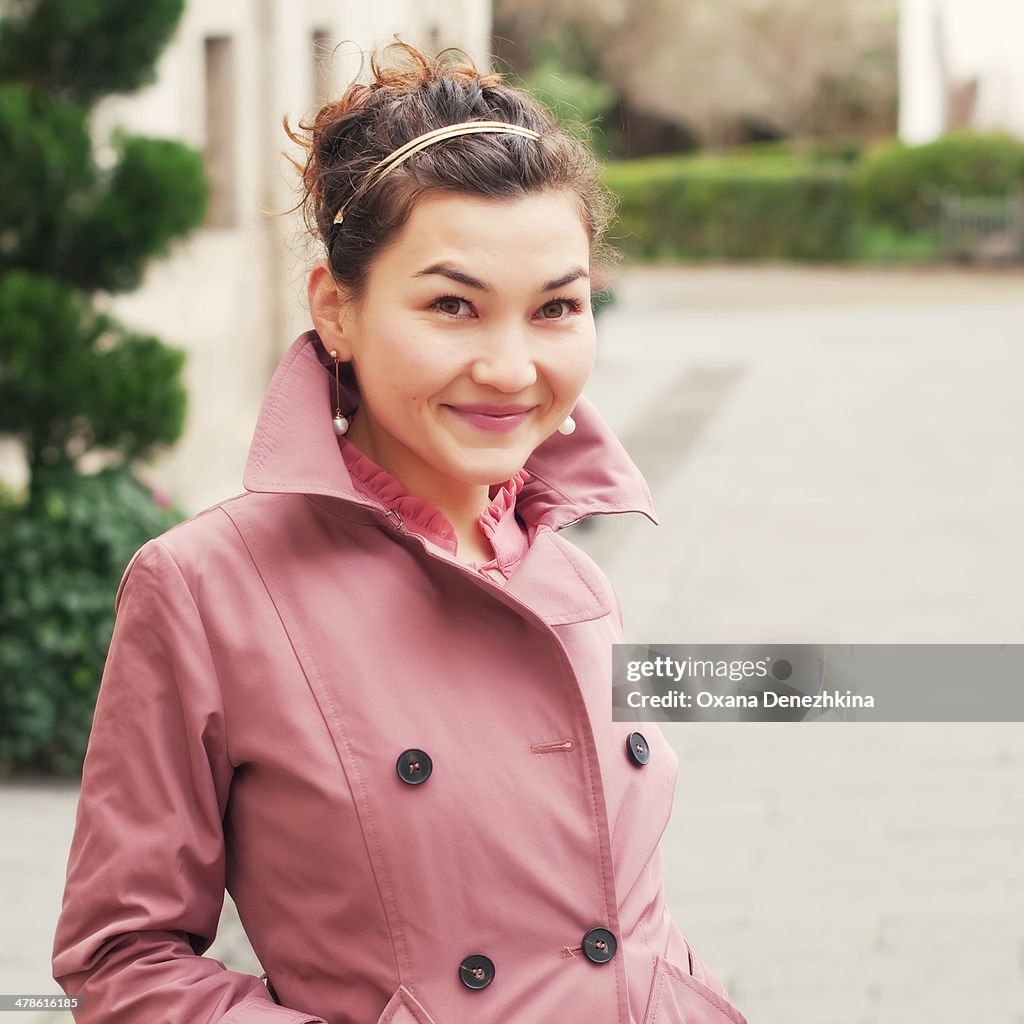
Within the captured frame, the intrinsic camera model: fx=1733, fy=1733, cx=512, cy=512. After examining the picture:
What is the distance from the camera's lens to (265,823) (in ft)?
5.14

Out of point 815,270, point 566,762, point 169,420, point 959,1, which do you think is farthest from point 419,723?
point 959,1

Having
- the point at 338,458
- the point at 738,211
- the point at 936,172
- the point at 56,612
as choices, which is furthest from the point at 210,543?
the point at 738,211

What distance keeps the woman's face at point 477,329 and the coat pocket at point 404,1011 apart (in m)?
0.48

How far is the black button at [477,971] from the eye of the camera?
1546 millimetres

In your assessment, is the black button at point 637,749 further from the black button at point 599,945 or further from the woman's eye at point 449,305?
the woman's eye at point 449,305

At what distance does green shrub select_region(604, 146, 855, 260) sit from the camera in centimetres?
2712

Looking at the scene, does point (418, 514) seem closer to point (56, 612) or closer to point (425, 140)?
point (425, 140)

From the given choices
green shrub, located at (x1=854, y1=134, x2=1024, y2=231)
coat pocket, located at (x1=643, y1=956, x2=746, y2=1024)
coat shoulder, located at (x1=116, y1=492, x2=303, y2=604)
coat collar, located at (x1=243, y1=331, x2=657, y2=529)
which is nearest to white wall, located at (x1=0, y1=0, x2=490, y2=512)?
coat collar, located at (x1=243, y1=331, x2=657, y2=529)

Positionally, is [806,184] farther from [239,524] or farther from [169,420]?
[239,524]

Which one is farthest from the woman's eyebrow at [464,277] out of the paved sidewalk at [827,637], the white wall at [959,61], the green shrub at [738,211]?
the white wall at [959,61]

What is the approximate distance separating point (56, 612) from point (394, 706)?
3.75 m

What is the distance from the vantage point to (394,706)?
5.16ft

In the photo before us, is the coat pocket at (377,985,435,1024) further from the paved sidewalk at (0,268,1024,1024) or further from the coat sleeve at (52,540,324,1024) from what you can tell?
the paved sidewalk at (0,268,1024,1024)

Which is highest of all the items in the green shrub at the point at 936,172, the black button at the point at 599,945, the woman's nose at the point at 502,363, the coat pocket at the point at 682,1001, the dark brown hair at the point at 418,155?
the dark brown hair at the point at 418,155
